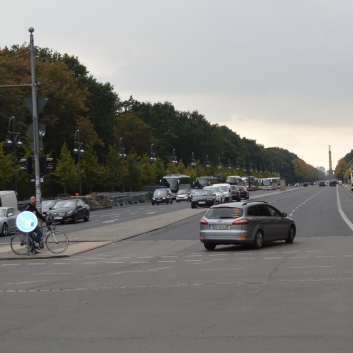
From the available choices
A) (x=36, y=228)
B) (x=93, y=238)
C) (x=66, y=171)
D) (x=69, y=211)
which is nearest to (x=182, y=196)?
(x=66, y=171)

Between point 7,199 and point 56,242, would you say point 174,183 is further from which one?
point 56,242

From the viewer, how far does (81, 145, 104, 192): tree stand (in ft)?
262

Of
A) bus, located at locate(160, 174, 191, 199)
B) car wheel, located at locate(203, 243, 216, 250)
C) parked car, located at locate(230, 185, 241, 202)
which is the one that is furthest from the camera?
bus, located at locate(160, 174, 191, 199)

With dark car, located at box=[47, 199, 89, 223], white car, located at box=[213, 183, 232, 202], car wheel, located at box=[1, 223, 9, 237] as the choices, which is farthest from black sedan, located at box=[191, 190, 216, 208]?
car wheel, located at box=[1, 223, 9, 237]

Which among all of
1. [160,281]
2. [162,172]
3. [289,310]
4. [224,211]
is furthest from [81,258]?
[162,172]

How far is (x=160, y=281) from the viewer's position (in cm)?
1441

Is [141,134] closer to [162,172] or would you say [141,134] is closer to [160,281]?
[162,172]

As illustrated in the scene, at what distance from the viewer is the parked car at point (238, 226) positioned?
21750mm

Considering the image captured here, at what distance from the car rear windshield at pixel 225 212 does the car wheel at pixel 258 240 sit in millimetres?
863

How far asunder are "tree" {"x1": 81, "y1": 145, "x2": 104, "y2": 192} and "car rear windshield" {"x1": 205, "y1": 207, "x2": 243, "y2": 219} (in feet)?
187

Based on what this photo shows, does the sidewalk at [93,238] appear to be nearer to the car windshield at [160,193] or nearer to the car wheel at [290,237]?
the car wheel at [290,237]

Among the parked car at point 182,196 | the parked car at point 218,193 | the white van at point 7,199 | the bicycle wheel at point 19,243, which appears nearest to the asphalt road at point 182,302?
the bicycle wheel at point 19,243

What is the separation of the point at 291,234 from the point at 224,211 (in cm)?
314

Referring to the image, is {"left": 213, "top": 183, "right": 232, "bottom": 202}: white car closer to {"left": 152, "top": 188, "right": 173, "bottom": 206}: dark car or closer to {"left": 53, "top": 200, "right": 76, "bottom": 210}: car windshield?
{"left": 152, "top": 188, "right": 173, "bottom": 206}: dark car
